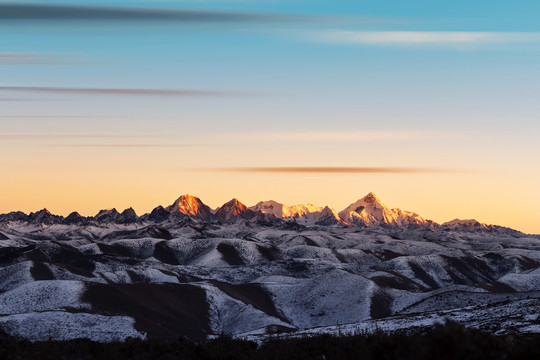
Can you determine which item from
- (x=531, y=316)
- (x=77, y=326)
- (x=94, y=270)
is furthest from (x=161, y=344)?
(x=94, y=270)

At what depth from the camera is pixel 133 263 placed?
179125 millimetres

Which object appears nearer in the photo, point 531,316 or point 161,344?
point 161,344

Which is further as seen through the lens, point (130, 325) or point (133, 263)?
point (133, 263)

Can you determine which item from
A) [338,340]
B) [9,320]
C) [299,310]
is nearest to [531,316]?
[338,340]

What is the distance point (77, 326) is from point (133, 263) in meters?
98.9

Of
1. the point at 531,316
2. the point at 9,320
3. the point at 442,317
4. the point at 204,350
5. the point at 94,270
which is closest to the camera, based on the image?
the point at 204,350

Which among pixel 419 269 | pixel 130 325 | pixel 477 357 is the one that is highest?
pixel 419 269

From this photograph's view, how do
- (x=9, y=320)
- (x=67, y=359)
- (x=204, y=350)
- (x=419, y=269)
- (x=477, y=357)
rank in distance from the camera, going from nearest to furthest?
(x=477, y=357)
(x=67, y=359)
(x=204, y=350)
(x=9, y=320)
(x=419, y=269)

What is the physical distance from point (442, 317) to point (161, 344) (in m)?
34.2

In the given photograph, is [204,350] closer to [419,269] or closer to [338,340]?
[338,340]

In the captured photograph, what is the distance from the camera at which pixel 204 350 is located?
41312 mm

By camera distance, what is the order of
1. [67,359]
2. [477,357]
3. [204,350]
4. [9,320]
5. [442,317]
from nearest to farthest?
1. [477,357]
2. [67,359]
3. [204,350]
4. [442,317]
5. [9,320]

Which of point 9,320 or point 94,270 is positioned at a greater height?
point 94,270

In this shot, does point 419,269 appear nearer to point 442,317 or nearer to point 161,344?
point 442,317
